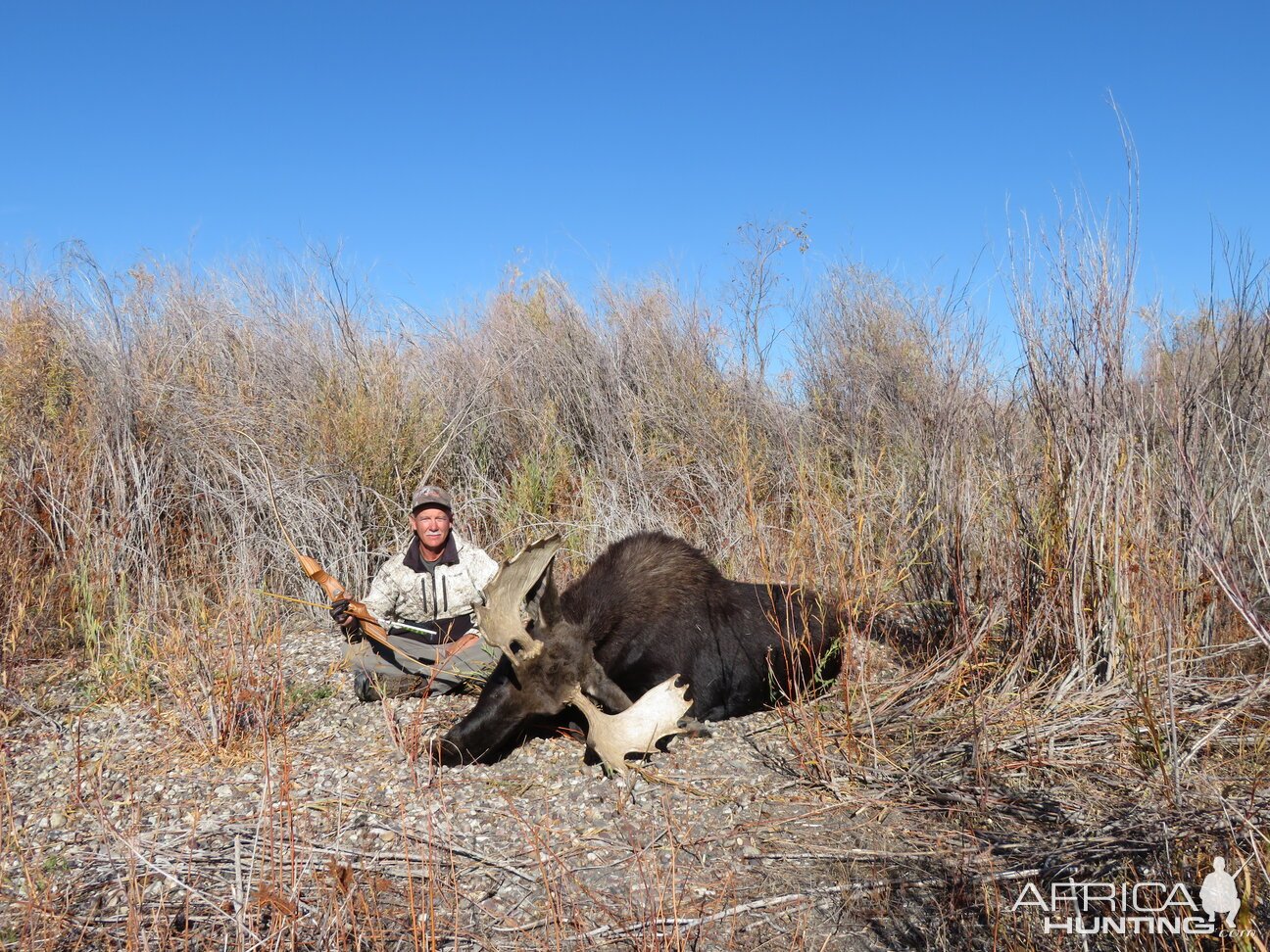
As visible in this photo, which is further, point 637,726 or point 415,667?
point 415,667

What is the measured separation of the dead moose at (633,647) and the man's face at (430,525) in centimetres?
98

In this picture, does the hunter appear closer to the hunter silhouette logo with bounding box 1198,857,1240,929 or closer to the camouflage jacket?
the camouflage jacket

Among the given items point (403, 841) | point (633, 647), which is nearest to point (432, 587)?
point (633, 647)

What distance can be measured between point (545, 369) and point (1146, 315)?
5881 mm

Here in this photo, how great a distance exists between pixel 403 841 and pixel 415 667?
A: 2021 millimetres

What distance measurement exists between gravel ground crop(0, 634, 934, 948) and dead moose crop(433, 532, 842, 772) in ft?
0.67

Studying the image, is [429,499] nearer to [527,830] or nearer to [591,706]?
[591,706]

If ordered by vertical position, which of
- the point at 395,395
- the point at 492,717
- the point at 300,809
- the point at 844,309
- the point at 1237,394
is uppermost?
the point at 844,309

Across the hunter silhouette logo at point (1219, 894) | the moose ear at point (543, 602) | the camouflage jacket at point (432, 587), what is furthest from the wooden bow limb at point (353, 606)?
the hunter silhouette logo at point (1219, 894)

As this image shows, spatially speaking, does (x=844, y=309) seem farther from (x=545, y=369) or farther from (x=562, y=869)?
(x=562, y=869)

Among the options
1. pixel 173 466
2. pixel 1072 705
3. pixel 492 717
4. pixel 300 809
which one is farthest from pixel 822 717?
pixel 173 466

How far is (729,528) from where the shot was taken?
710 cm

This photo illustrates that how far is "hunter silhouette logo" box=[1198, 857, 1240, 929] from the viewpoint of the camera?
2.54 m

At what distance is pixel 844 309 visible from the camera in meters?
10.8
